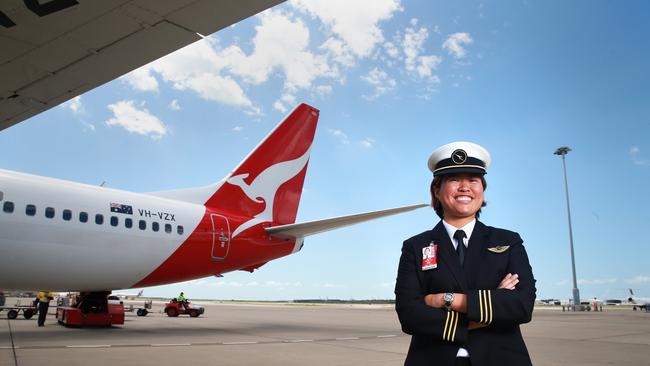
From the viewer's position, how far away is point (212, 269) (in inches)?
547

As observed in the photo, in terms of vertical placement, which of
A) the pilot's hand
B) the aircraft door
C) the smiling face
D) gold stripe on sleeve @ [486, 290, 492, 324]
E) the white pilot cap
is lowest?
gold stripe on sleeve @ [486, 290, 492, 324]

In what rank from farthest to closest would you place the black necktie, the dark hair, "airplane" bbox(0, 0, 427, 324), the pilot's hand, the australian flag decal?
the australian flag decal < "airplane" bbox(0, 0, 427, 324) < the dark hair < the black necktie < the pilot's hand

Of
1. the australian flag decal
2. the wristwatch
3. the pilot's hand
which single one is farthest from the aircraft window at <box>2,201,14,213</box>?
the pilot's hand

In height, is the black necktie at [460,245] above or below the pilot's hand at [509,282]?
above

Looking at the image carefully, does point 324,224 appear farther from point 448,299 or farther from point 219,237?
point 448,299

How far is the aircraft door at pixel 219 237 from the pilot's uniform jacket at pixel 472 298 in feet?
39.4

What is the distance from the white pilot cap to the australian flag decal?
11.5 m

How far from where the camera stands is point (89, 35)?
416 centimetres

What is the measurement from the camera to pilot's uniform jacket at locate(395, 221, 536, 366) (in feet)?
6.44

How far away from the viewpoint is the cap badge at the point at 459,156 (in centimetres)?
222

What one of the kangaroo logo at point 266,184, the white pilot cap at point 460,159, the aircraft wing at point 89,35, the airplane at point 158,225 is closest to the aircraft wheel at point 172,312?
the airplane at point 158,225

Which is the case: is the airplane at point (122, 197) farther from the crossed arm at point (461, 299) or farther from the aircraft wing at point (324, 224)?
the crossed arm at point (461, 299)

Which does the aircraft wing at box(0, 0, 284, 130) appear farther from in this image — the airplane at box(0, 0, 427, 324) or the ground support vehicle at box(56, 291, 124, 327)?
the ground support vehicle at box(56, 291, 124, 327)

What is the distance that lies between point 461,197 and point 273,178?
14.1m
